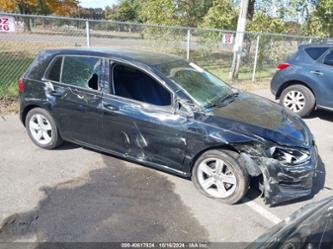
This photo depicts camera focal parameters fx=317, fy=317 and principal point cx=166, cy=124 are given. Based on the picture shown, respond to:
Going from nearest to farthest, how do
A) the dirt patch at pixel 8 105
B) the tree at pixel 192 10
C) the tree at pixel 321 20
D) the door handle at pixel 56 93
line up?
1. the door handle at pixel 56 93
2. the dirt patch at pixel 8 105
3. the tree at pixel 321 20
4. the tree at pixel 192 10

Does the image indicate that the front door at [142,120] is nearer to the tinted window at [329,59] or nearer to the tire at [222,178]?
the tire at [222,178]

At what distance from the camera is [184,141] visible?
374cm

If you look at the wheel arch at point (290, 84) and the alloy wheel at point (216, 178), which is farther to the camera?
the wheel arch at point (290, 84)

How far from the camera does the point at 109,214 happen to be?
11.2 ft

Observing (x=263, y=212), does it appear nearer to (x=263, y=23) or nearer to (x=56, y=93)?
(x=56, y=93)

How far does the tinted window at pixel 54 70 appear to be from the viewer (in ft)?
15.1

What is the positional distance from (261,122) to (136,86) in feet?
5.48

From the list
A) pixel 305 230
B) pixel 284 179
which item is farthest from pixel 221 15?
pixel 305 230

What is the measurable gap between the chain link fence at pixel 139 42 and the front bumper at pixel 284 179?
4.39m

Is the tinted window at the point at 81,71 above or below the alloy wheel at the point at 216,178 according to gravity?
above

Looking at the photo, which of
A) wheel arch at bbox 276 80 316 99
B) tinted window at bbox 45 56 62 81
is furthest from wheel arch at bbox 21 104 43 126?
wheel arch at bbox 276 80 316 99

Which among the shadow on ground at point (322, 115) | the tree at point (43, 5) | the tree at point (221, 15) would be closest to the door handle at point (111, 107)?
the shadow on ground at point (322, 115)

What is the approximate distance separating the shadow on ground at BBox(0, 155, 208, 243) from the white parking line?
75cm

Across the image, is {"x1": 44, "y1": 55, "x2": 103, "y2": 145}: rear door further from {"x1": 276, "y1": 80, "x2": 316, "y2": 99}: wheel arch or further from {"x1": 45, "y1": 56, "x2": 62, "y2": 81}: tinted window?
{"x1": 276, "y1": 80, "x2": 316, "y2": 99}: wheel arch
